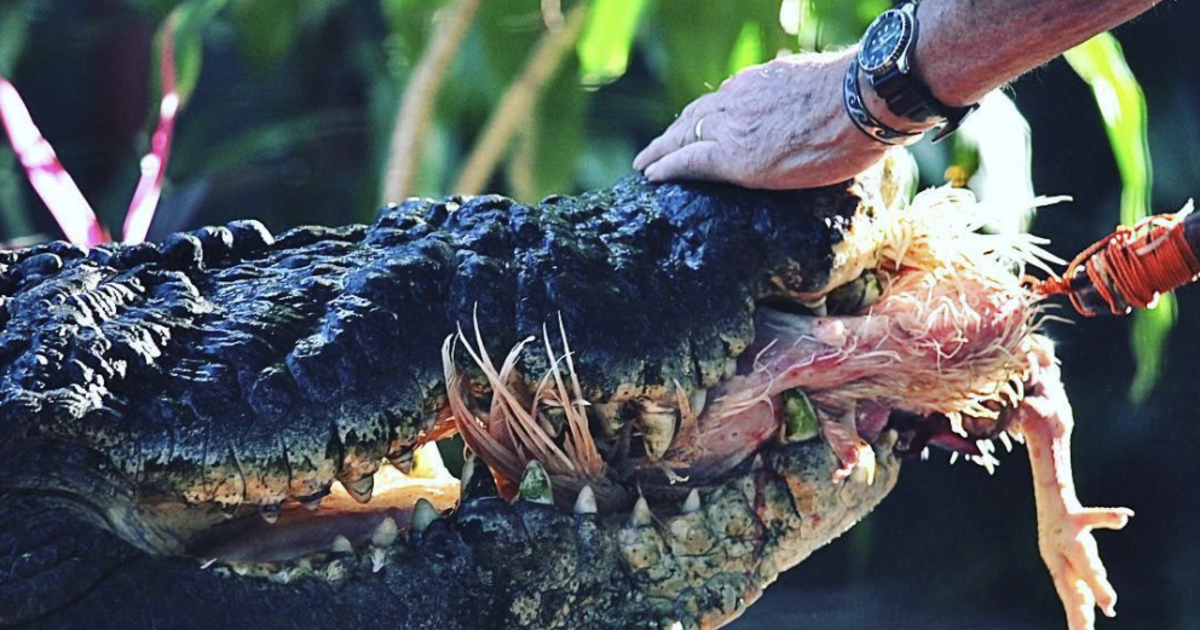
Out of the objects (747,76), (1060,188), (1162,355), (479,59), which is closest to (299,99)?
(479,59)

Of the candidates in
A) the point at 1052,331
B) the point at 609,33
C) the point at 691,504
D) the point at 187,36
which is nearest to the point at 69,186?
the point at 691,504

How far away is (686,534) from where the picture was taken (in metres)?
0.98

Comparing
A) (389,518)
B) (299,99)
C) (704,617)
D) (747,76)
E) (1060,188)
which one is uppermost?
(299,99)

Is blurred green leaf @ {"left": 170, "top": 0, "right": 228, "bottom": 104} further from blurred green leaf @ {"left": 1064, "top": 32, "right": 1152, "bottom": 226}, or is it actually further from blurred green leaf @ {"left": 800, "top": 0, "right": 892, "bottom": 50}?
blurred green leaf @ {"left": 1064, "top": 32, "right": 1152, "bottom": 226}

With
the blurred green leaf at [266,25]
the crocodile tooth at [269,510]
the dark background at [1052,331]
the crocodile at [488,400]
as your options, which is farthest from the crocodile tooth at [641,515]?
the blurred green leaf at [266,25]

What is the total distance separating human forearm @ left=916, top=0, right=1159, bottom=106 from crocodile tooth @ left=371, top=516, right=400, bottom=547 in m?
0.48

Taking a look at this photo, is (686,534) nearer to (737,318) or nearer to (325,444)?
(737,318)

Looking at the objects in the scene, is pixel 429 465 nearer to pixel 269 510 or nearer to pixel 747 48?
pixel 269 510

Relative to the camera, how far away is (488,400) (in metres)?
0.96

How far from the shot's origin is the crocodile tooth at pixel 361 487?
88 centimetres

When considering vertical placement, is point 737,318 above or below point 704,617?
above

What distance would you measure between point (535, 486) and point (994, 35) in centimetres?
43

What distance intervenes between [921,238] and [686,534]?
0.33 metres

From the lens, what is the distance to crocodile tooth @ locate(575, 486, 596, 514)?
3.12 feet
